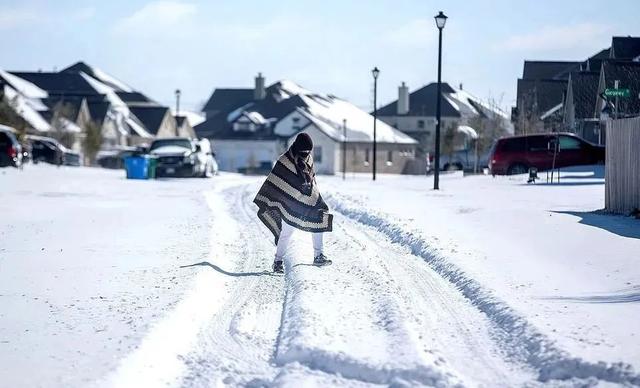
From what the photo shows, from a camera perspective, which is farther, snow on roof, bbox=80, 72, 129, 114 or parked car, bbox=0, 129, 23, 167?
snow on roof, bbox=80, 72, 129, 114

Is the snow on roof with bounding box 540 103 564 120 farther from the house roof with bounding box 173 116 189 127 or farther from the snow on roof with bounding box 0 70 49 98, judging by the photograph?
the house roof with bounding box 173 116 189 127

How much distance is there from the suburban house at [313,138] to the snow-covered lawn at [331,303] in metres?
61.1

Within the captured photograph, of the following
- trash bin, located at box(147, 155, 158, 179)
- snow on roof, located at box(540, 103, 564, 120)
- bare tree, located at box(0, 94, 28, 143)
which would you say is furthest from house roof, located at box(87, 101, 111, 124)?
trash bin, located at box(147, 155, 158, 179)

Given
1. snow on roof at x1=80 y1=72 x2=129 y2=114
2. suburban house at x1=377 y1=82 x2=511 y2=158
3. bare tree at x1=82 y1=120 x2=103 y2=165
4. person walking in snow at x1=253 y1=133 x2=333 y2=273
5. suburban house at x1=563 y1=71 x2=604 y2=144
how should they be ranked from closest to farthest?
person walking in snow at x1=253 y1=133 x2=333 y2=273 < suburban house at x1=563 y1=71 x2=604 y2=144 < bare tree at x1=82 y1=120 x2=103 y2=165 < snow on roof at x1=80 y1=72 x2=129 y2=114 < suburban house at x1=377 y1=82 x2=511 y2=158

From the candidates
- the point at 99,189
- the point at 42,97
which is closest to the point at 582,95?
the point at 99,189

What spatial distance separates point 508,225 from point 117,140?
7535 centimetres

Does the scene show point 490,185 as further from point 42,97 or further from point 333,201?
point 42,97

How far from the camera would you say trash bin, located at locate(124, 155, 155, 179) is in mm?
36594

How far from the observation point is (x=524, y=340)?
7277mm

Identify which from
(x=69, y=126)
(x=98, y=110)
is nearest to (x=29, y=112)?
(x=69, y=126)

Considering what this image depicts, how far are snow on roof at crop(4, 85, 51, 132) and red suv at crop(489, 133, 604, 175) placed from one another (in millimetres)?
44706

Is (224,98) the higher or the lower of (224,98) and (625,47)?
the higher

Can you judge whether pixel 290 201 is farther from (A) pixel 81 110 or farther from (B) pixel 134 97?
(B) pixel 134 97

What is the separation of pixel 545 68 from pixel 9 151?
3333 cm
